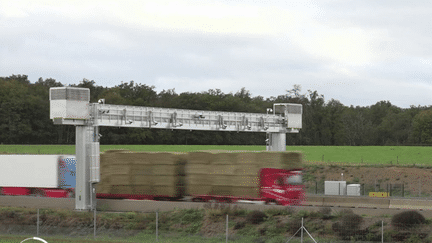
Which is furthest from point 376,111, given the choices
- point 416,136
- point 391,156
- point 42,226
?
point 42,226

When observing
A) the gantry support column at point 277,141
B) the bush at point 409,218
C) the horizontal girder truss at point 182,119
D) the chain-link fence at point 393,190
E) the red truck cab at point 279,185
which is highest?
the horizontal girder truss at point 182,119

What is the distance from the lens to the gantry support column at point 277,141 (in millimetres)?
49775

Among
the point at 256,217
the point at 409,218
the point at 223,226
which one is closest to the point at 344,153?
the point at 256,217

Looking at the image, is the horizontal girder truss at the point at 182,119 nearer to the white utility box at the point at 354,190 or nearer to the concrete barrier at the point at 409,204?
the white utility box at the point at 354,190

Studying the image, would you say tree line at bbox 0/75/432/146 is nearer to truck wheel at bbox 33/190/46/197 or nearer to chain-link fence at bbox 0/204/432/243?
truck wheel at bbox 33/190/46/197

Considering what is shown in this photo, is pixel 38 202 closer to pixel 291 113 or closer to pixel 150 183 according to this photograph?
pixel 150 183

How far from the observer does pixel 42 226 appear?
98.0ft

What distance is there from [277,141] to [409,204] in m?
11.8

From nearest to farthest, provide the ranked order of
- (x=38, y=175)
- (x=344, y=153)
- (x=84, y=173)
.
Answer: (x=84, y=173), (x=38, y=175), (x=344, y=153)

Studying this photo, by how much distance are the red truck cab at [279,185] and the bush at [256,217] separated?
2.48m

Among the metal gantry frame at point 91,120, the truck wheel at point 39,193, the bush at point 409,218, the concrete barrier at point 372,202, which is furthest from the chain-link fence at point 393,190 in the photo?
the bush at point 409,218

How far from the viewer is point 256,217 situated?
3062cm

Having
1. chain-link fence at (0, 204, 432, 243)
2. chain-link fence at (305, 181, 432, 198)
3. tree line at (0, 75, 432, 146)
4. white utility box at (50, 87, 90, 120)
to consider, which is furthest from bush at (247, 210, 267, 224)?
tree line at (0, 75, 432, 146)

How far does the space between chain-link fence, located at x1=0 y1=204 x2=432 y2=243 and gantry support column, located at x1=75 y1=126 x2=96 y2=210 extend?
1468 mm
